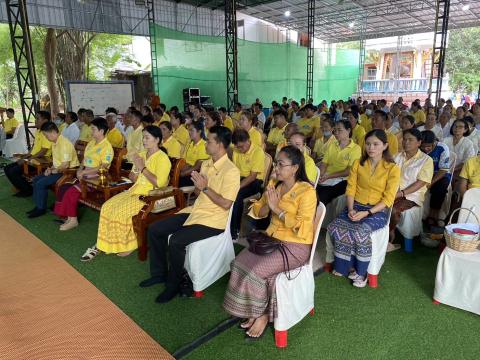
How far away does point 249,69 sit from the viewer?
42.9 feet

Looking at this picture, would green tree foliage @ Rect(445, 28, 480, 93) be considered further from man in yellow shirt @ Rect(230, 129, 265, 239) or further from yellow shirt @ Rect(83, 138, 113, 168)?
yellow shirt @ Rect(83, 138, 113, 168)

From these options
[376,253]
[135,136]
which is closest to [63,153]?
[135,136]

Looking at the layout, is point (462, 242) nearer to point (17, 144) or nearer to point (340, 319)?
point (340, 319)

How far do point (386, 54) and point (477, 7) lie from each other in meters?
12.2

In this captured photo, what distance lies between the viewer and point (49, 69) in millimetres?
13875

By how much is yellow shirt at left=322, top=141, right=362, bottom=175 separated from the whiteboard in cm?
710

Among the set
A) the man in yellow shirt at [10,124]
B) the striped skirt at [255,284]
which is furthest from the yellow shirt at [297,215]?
the man in yellow shirt at [10,124]

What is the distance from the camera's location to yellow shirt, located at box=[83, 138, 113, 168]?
163 inches

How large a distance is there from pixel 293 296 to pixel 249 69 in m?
11.9

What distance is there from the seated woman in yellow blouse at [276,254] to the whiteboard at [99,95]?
319 inches

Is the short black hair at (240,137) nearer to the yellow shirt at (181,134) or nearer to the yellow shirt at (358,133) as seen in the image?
the yellow shirt at (181,134)

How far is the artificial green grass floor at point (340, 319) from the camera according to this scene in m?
2.09

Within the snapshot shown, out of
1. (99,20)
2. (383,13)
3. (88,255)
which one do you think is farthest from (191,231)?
(383,13)

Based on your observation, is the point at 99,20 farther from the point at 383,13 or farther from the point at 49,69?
the point at 383,13
